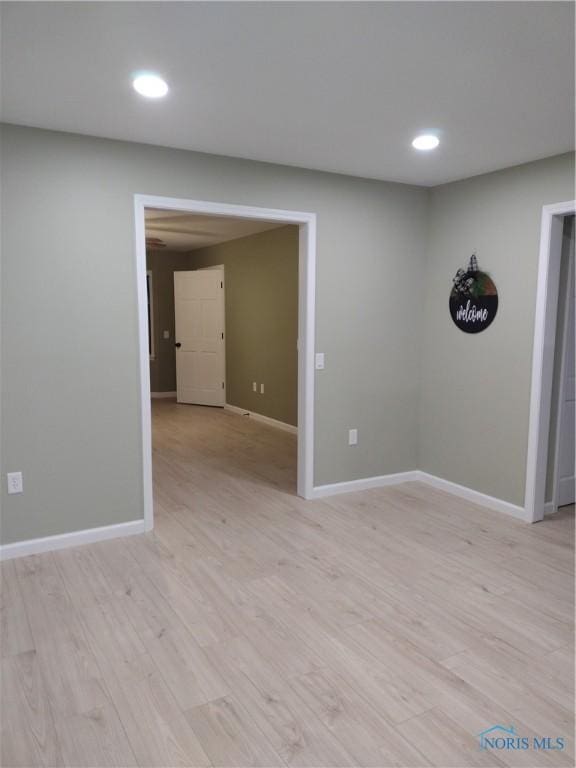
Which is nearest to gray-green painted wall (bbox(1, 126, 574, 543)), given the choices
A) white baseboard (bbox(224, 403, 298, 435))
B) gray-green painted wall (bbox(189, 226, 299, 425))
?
gray-green painted wall (bbox(189, 226, 299, 425))

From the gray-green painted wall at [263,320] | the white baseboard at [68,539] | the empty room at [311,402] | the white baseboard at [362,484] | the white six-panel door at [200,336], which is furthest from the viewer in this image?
the white six-panel door at [200,336]

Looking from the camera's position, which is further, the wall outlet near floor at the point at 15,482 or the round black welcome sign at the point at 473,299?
the round black welcome sign at the point at 473,299

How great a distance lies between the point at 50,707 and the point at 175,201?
2.81m

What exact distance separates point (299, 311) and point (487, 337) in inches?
56.2

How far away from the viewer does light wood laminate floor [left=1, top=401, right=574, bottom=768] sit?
1.91 meters

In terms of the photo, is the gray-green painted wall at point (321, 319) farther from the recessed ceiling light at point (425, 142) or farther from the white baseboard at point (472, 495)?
the recessed ceiling light at point (425, 142)

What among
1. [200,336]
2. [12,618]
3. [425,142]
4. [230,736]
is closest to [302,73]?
[425,142]

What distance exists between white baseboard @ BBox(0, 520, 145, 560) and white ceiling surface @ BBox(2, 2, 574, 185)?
241 cm

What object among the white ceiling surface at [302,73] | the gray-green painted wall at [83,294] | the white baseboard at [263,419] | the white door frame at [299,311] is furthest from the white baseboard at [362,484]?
the white ceiling surface at [302,73]

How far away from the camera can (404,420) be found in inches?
186

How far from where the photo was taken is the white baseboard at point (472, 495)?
157 inches

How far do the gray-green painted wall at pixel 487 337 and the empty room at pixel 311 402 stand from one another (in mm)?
21

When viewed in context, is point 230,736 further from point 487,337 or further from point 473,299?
point 473,299

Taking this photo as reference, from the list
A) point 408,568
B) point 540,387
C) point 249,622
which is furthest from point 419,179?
point 249,622
